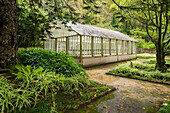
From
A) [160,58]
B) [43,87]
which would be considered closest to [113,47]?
[160,58]

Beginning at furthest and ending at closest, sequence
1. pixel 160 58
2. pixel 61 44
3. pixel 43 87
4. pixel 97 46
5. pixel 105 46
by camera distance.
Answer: pixel 105 46 < pixel 61 44 < pixel 97 46 < pixel 160 58 < pixel 43 87

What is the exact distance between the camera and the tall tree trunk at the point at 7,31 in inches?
134

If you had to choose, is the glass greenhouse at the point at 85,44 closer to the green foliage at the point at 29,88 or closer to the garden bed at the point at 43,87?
the garden bed at the point at 43,87

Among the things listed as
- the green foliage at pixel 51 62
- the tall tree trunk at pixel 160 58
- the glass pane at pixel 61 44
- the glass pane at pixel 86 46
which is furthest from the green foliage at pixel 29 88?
the glass pane at pixel 61 44

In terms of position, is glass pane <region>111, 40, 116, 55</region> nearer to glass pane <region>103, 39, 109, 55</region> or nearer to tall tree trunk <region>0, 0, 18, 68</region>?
glass pane <region>103, 39, 109, 55</region>

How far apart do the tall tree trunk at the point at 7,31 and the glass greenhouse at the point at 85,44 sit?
17.6ft

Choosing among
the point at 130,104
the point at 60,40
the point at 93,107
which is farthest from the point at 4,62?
the point at 60,40

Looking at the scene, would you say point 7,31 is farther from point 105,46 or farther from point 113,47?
point 113,47

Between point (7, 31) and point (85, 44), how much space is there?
25.3 feet

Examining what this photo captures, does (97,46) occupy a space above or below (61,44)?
below

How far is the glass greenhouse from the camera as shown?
1035 cm

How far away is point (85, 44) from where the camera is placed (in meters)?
10.8

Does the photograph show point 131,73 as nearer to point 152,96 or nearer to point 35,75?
point 152,96

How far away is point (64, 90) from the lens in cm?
348
